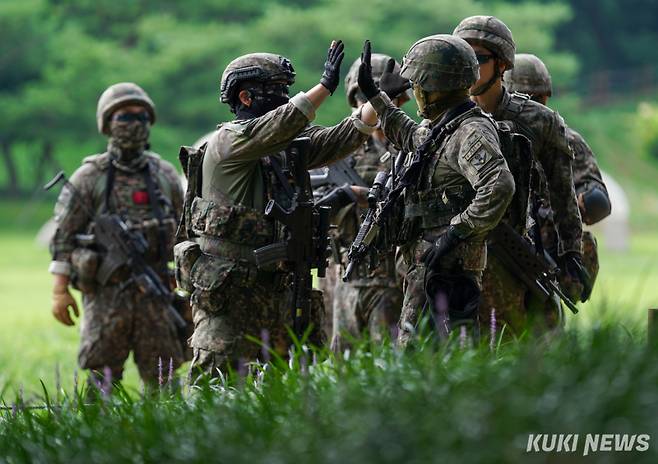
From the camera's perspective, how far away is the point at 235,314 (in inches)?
308

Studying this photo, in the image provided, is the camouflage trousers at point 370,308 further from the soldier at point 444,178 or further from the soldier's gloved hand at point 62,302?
the soldier at point 444,178

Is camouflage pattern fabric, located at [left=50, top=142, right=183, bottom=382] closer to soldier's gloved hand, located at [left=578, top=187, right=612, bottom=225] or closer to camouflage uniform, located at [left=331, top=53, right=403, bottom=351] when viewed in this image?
camouflage uniform, located at [left=331, top=53, right=403, bottom=351]

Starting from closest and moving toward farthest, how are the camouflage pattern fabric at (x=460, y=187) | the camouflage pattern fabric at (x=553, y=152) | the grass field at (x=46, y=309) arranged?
1. the grass field at (x=46, y=309)
2. the camouflage pattern fabric at (x=460, y=187)
3. the camouflage pattern fabric at (x=553, y=152)

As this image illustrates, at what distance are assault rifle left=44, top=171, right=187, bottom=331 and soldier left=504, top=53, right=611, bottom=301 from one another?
2.81m

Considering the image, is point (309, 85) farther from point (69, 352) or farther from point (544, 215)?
point (544, 215)

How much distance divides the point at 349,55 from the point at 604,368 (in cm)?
3490

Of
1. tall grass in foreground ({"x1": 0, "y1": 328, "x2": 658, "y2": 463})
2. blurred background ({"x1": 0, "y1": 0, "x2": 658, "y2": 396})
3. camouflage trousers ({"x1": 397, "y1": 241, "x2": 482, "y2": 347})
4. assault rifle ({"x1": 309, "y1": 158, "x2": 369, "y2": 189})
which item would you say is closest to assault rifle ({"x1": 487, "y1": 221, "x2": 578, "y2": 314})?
camouflage trousers ({"x1": 397, "y1": 241, "x2": 482, "y2": 347})

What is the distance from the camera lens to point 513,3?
48.8 metres

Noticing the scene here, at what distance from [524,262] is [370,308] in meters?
2.03

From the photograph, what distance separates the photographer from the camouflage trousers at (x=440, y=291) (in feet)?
22.9

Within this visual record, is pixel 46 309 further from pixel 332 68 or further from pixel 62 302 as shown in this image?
pixel 332 68

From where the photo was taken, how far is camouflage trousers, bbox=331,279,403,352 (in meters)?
9.59

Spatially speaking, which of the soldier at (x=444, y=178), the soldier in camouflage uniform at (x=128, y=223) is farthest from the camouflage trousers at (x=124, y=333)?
the soldier at (x=444, y=178)

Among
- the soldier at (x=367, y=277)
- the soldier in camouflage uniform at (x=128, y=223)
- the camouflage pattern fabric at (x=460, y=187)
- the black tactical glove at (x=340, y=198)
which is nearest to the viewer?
the camouflage pattern fabric at (x=460, y=187)
